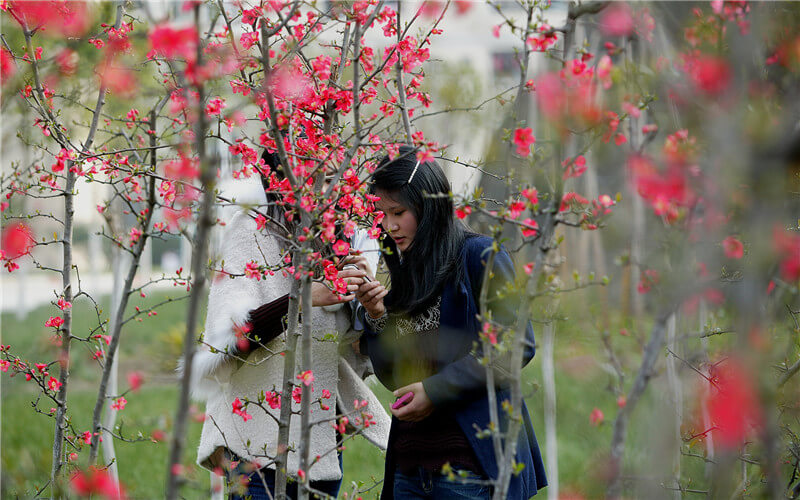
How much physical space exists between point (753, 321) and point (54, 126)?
85.9 inches

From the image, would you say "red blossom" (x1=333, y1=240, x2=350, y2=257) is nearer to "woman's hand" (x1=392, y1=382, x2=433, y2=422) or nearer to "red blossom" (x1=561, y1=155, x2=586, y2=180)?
"woman's hand" (x1=392, y1=382, x2=433, y2=422)

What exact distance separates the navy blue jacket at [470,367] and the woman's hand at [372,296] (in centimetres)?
14

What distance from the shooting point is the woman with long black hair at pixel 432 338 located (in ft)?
7.02

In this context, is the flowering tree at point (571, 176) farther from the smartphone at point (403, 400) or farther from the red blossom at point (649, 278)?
the smartphone at point (403, 400)

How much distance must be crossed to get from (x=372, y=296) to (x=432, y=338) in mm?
227

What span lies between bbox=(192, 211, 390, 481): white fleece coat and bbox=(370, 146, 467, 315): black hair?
29cm

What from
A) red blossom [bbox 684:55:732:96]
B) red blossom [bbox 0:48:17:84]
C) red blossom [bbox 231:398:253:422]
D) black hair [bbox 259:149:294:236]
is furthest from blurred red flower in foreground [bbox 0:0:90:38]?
red blossom [bbox 684:55:732:96]

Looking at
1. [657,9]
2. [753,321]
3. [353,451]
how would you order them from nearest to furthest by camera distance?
[753,321]
[657,9]
[353,451]

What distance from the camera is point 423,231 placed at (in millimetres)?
2312

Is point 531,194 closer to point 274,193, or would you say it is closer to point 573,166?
point 573,166

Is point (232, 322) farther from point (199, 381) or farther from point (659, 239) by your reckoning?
point (659, 239)

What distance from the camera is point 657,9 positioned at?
180 centimetres

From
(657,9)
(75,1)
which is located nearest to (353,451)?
(75,1)

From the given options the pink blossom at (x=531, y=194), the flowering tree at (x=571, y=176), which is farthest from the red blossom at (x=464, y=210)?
Result: the pink blossom at (x=531, y=194)
